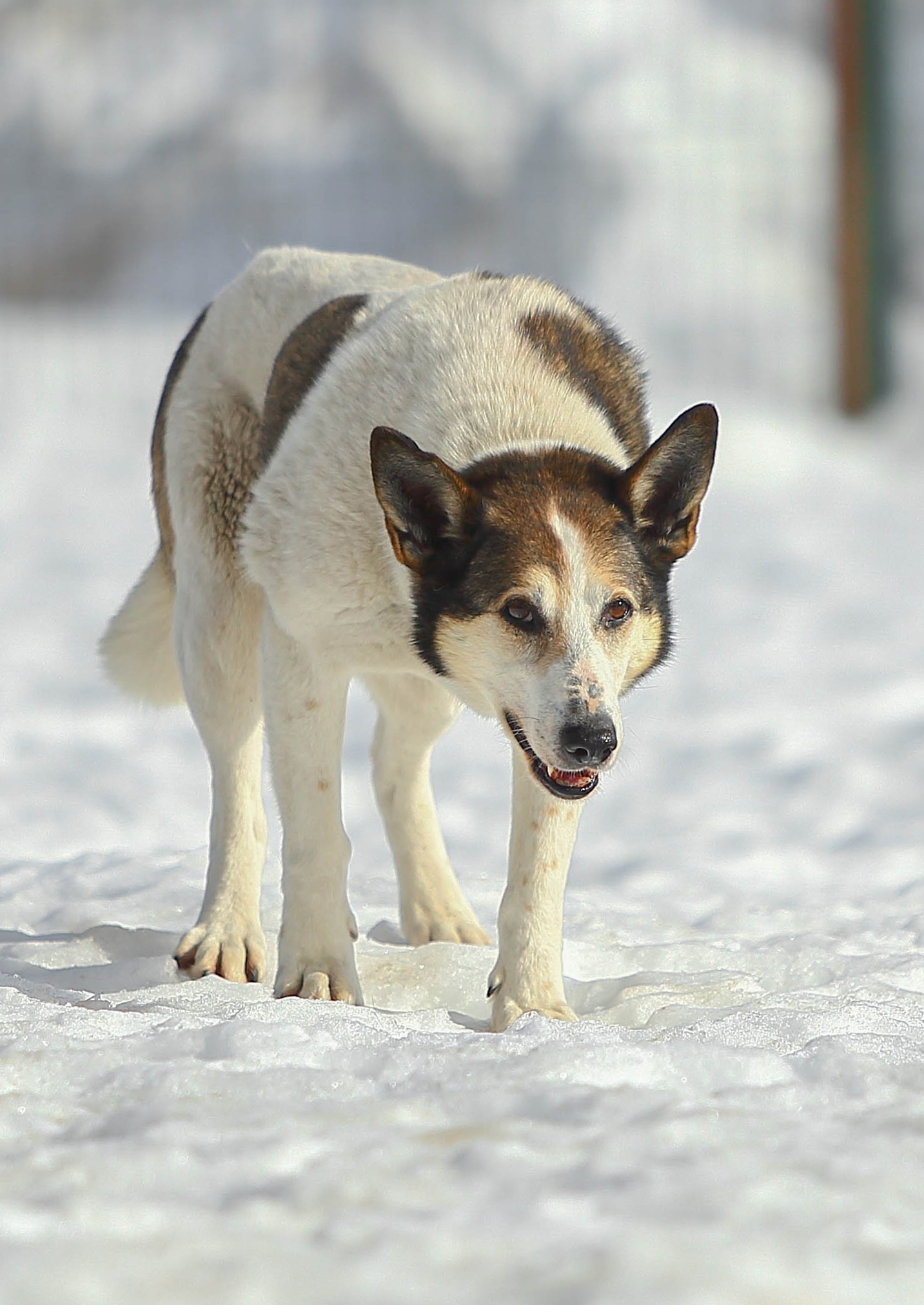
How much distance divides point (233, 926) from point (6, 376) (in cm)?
791

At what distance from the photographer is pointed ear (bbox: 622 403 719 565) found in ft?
11.0

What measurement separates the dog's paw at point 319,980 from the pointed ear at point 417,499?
921 millimetres

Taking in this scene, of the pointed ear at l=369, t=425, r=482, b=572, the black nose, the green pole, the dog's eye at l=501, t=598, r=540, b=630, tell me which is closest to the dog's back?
the pointed ear at l=369, t=425, r=482, b=572

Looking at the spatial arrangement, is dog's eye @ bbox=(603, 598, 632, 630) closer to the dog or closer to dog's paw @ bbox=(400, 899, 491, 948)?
the dog

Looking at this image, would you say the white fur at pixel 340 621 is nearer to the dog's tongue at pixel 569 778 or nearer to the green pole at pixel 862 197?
the dog's tongue at pixel 569 778

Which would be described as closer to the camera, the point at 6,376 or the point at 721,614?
the point at 721,614

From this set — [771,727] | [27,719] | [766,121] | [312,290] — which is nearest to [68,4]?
[766,121]

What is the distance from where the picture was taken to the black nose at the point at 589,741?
3053mm

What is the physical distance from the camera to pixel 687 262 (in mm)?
Result: 11688

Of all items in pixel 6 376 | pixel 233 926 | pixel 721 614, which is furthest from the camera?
pixel 6 376

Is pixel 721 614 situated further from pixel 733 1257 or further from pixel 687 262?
pixel 733 1257

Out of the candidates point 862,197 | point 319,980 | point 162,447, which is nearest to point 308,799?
point 319,980

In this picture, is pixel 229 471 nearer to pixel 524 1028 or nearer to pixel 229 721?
pixel 229 721

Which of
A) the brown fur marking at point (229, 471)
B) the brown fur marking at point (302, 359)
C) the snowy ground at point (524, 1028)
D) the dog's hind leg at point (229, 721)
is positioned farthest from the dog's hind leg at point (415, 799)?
the brown fur marking at point (302, 359)
